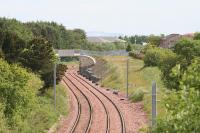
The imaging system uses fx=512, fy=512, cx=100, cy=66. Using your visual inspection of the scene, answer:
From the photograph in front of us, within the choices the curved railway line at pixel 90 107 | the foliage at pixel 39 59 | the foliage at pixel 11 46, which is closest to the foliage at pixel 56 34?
the curved railway line at pixel 90 107

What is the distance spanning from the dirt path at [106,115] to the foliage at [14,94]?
469 centimetres

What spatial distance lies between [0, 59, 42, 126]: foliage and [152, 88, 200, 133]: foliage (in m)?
23.5

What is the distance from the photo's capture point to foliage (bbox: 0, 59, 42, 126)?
32.0m

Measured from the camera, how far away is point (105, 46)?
177 m

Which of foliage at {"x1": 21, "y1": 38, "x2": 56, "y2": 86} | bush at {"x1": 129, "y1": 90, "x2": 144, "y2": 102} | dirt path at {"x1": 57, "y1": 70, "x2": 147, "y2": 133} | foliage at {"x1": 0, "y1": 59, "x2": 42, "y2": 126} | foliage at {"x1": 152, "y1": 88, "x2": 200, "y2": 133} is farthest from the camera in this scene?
bush at {"x1": 129, "y1": 90, "x2": 144, "y2": 102}

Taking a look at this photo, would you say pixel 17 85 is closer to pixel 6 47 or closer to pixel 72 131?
pixel 72 131

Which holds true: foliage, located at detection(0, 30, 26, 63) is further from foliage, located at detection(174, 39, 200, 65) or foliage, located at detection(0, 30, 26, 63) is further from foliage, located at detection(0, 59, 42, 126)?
foliage, located at detection(174, 39, 200, 65)

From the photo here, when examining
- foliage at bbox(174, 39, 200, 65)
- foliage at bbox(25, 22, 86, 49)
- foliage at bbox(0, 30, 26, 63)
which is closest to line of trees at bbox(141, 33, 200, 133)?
foliage at bbox(0, 30, 26, 63)

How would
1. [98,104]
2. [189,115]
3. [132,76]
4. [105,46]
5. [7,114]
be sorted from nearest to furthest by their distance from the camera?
1. [189,115]
2. [7,114]
3. [98,104]
4. [132,76]
5. [105,46]

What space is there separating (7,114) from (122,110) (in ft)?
56.0

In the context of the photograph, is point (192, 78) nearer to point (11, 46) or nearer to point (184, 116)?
point (184, 116)

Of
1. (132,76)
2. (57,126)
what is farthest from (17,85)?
(132,76)

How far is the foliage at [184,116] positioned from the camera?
28.4 feet

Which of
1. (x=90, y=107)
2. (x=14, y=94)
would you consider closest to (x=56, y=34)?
(x=90, y=107)
